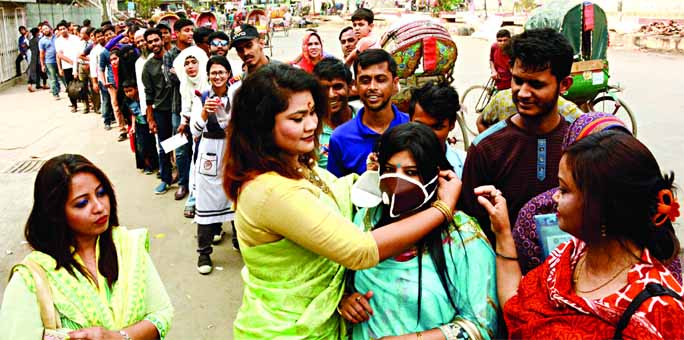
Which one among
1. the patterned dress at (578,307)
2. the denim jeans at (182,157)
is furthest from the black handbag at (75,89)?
the patterned dress at (578,307)

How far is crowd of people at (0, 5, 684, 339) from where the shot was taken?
143 cm

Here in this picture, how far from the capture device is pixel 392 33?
20.3ft

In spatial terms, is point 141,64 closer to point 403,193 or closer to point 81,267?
point 81,267

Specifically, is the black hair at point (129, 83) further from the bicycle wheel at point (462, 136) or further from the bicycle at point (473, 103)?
the bicycle at point (473, 103)

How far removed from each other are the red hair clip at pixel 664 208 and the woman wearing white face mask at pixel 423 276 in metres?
0.59

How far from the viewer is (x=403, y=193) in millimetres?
1893

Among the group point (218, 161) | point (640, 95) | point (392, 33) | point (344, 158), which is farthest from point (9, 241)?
point (640, 95)

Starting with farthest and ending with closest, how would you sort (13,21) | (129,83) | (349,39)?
(13,21), (349,39), (129,83)

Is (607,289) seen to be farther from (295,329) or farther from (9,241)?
(9,241)

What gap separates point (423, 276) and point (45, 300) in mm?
1198

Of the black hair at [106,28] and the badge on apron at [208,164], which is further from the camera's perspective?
the black hair at [106,28]

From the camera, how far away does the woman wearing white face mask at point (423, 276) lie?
1.82 metres

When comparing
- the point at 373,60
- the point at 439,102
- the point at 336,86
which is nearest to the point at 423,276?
the point at 439,102

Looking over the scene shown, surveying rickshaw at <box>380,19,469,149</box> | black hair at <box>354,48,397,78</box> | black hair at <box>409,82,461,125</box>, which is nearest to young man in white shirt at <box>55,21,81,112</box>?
rickshaw at <box>380,19,469,149</box>
